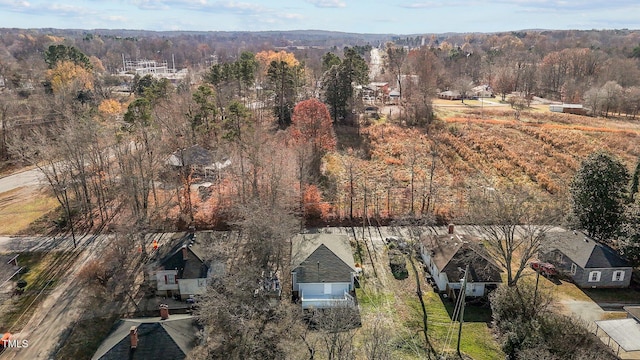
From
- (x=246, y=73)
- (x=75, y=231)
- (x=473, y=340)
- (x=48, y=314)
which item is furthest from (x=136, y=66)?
(x=473, y=340)

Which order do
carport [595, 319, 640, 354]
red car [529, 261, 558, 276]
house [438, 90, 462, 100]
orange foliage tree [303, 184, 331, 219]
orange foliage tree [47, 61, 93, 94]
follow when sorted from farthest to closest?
house [438, 90, 462, 100] < orange foliage tree [47, 61, 93, 94] < orange foliage tree [303, 184, 331, 219] < red car [529, 261, 558, 276] < carport [595, 319, 640, 354]

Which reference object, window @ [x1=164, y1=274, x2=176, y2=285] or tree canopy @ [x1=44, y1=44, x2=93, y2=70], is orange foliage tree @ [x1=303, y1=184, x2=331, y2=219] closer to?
window @ [x1=164, y1=274, x2=176, y2=285]

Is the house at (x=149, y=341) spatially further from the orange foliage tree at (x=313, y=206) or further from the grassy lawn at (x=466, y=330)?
the orange foliage tree at (x=313, y=206)

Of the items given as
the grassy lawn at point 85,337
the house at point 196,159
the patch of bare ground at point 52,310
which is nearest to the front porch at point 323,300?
the grassy lawn at point 85,337

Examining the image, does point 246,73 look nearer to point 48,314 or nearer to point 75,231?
point 75,231

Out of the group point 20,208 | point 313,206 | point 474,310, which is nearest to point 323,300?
point 474,310

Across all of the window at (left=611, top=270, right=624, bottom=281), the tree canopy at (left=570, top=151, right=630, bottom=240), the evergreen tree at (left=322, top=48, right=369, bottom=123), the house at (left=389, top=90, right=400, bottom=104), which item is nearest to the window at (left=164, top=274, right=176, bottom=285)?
the window at (left=611, top=270, right=624, bottom=281)
